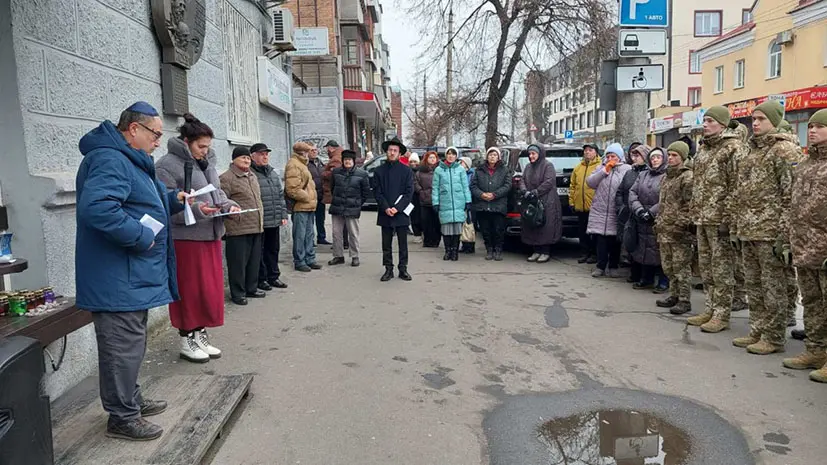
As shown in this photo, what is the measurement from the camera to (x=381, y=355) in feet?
17.1

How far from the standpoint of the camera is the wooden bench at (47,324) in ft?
10.6

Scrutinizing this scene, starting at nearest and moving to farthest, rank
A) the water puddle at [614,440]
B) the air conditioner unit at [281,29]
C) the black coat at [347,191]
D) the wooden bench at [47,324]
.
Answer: the wooden bench at [47,324]
the water puddle at [614,440]
the black coat at [347,191]
the air conditioner unit at [281,29]

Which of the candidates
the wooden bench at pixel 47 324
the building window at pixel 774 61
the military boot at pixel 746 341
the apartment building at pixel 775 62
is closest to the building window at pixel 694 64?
the apartment building at pixel 775 62

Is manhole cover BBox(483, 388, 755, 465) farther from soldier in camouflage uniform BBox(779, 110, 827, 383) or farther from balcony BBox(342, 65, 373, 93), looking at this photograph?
balcony BBox(342, 65, 373, 93)

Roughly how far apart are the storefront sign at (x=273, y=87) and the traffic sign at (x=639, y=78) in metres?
5.66

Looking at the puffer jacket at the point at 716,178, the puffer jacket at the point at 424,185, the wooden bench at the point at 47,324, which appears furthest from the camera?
the puffer jacket at the point at 424,185

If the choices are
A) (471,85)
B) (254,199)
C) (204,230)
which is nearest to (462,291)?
(254,199)

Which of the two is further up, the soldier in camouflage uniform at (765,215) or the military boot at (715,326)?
the soldier in camouflage uniform at (765,215)

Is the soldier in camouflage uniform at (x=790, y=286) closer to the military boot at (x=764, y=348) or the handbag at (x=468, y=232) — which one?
the military boot at (x=764, y=348)

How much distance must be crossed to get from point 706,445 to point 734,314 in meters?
3.28

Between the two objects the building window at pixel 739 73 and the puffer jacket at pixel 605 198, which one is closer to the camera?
the puffer jacket at pixel 605 198

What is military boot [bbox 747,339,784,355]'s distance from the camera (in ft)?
16.8

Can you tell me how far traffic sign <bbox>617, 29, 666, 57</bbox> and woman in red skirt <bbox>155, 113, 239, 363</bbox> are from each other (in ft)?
21.9

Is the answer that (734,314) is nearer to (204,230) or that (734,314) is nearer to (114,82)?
(204,230)
